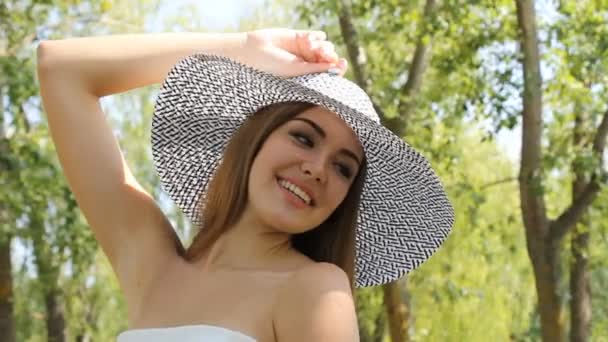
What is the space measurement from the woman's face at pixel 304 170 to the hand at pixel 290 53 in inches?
6.5

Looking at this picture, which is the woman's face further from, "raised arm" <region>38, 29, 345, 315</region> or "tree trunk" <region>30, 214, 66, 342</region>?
"tree trunk" <region>30, 214, 66, 342</region>

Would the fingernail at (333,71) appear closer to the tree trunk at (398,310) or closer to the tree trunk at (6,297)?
the tree trunk at (6,297)

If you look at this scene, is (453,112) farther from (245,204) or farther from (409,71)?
(245,204)

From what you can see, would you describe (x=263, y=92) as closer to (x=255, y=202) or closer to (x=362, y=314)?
(x=255, y=202)

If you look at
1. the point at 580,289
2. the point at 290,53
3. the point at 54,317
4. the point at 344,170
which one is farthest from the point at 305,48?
the point at 54,317

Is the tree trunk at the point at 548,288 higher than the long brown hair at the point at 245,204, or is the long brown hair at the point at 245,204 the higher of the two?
the long brown hair at the point at 245,204

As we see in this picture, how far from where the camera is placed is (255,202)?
7.59 feet

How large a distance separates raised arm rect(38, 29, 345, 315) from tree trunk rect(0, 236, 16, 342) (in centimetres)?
756

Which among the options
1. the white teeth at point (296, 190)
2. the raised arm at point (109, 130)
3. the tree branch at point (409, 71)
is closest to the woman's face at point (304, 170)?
the white teeth at point (296, 190)

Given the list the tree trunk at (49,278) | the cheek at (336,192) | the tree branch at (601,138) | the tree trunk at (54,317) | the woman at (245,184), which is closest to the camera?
the woman at (245,184)

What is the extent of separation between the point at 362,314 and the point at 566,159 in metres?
7.52

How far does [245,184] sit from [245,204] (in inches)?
1.5

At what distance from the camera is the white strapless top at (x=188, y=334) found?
2.09m

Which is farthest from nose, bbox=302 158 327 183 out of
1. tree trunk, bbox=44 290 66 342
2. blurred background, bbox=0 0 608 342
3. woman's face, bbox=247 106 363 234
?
tree trunk, bbox=44 290 66 342
